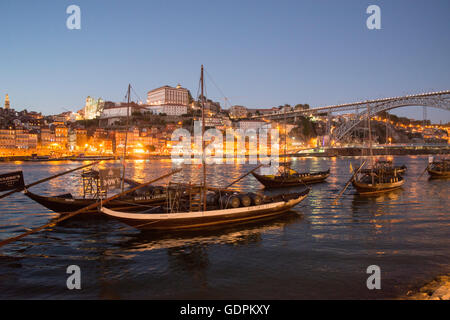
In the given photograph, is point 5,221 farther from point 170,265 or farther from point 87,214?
point 170,265

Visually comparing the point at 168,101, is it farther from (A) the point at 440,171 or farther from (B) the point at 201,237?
(B) the point at 201,237

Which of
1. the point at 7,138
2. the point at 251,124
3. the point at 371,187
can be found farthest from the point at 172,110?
the point at 371,187

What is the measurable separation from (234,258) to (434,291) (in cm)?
566

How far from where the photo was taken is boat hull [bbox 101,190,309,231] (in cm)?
1241

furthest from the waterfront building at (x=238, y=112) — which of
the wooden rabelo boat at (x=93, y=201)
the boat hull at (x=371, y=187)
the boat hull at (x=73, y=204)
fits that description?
the boat hull at (x=73, y=204)

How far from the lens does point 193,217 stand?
43.3 ft

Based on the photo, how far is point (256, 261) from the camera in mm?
10344

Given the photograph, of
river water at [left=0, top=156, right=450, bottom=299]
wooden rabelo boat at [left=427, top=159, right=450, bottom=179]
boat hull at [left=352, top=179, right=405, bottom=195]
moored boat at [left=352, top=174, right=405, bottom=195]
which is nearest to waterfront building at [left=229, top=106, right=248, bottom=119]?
wooden rabelo boat at [left=427, top=159, right=450, bottom=179]

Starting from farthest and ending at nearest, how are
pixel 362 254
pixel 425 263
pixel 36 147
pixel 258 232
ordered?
pixel 36 147 < pixel 258 232 < pixel 362 254 < pixel 425 263

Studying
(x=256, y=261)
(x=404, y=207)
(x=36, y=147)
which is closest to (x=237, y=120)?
(x=36, y=147)

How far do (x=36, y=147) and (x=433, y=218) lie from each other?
11203 centimetres

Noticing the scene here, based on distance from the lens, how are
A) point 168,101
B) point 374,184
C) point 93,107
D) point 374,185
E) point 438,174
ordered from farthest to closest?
point 93,107 < point 168,101 < point 438,174 < point 374,184 < point 374,185

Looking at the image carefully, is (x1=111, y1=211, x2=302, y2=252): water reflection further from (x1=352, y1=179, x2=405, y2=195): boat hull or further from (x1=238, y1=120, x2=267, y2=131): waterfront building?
(x1=238, y1=120, x2=267, y2=131): waterfront building

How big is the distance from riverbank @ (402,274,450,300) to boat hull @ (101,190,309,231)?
7.70 meters
